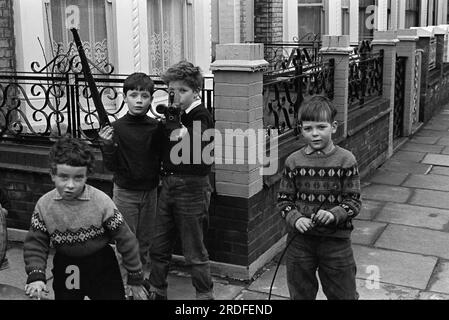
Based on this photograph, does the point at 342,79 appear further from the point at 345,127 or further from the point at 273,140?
the point at 273,140

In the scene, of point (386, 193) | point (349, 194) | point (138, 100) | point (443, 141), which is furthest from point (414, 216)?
point (443, 141)

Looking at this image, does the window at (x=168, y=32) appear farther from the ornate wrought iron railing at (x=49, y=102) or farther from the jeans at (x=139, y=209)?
the jeans at (x=139, y=209)

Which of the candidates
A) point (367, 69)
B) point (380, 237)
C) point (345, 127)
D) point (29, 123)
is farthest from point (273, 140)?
point (367, 69)


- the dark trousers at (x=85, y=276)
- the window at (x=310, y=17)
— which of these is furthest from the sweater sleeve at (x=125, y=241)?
the window at (x=310, y=17)

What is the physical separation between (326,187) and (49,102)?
3431mm

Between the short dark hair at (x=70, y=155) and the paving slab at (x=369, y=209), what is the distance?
4396mm

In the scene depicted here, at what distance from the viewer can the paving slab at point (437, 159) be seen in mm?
9852

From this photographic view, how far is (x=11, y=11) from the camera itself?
683 centimetres

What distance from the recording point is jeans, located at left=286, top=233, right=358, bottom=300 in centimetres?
382

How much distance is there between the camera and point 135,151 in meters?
4.45

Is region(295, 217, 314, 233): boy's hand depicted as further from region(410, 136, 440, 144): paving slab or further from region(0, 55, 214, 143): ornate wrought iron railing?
region(410, 136, 440, 144): paving slab

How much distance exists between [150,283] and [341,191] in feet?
5.82

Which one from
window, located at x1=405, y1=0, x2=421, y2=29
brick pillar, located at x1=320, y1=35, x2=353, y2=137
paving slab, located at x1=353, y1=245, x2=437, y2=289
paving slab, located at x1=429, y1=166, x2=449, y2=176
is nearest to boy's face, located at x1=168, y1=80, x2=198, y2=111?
paving slab, located at x1=353, y1=245, x2=437, y2=289

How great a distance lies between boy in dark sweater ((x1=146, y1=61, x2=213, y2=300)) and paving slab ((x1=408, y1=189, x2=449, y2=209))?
3.96 m
